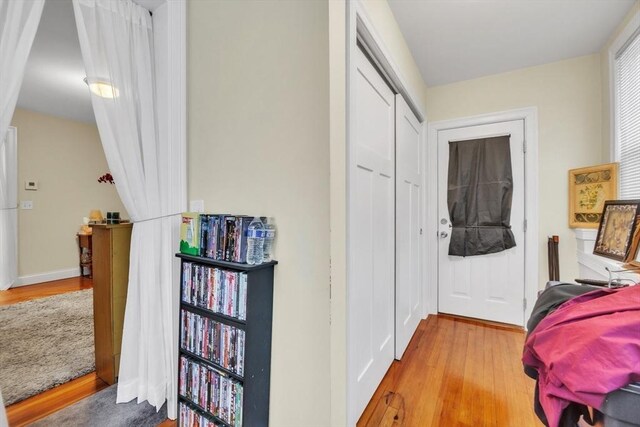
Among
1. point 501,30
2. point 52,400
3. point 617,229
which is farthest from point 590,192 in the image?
point 52,400

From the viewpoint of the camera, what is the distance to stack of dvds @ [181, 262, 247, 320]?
3.87 ft

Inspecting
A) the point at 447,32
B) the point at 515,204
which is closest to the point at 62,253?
the point at 447,32

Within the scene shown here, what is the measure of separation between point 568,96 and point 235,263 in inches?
123

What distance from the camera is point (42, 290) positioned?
11.9 ft

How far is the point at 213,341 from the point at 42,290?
3993mm

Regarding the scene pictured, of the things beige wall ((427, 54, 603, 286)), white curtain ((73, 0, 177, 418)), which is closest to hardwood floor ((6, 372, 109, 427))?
white curtain ((73, 0, 177, 418))

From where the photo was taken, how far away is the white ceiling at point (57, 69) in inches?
77.8

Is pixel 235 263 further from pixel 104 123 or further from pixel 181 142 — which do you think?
pixel 104 123

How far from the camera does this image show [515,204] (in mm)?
2613

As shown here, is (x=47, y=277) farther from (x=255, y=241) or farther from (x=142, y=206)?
(x=255, y=241)

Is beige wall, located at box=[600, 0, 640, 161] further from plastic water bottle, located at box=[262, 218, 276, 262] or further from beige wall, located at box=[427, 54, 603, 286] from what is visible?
plastic water bottle, located at box=[262, 218, 276, 262]

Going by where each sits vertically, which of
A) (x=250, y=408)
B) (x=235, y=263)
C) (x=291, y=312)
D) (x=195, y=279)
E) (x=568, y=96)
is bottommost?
(x=250, y=408)

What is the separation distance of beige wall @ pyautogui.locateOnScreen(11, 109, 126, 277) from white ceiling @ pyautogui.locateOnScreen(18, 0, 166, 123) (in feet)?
0.99

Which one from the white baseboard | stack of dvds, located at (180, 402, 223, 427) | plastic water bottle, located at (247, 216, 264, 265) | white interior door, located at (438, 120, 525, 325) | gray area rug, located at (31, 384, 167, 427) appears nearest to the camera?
plastic water bottle, located at (247, 216, 264, 265)
